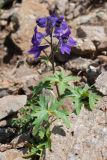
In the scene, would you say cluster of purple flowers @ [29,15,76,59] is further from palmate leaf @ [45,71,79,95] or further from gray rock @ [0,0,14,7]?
gray rock @ [0,0,14,7]

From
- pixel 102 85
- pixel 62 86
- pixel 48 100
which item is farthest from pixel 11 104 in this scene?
pixel 102 85

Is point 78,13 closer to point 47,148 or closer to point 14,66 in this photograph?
point 14,66

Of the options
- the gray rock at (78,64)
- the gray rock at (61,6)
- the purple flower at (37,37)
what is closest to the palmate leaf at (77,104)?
the purple flower at (37,37)

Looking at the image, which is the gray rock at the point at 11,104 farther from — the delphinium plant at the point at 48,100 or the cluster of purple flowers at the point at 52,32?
the cluster of purple flowers at the point at 52,32

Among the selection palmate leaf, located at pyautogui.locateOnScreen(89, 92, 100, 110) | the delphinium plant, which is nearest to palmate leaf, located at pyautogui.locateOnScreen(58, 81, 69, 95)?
the delphinium plant

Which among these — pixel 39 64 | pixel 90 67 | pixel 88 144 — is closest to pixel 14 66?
pixel 39 64

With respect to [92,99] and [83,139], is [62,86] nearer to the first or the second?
[92,99]
